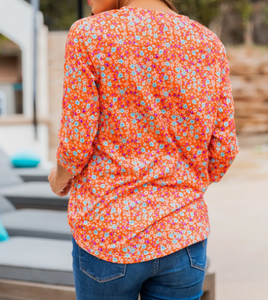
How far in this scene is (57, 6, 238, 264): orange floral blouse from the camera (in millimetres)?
902

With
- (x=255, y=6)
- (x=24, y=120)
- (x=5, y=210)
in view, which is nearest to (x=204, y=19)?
(x=255, y=6)

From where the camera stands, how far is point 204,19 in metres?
17.0

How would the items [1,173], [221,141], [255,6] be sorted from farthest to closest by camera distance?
[255,6]
[1,173]
[221,141]

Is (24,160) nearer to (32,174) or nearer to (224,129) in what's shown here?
(32,174)

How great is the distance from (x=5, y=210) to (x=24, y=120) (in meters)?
4.10

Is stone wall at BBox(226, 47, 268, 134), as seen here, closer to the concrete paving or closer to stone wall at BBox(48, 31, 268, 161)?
stone wall at BBox(48, 31, 268, 161)

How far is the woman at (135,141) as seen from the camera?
904mm

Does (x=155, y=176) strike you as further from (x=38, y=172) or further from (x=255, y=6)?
(x=255, y=6)

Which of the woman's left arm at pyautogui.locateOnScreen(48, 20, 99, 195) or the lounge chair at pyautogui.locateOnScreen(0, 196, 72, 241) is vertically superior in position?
the woman's left arm at pyautogui.locateOnScreen(48, 20, 99, 195)

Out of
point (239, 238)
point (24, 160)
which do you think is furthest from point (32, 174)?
point (239, 238)

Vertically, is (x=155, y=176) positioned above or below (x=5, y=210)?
above

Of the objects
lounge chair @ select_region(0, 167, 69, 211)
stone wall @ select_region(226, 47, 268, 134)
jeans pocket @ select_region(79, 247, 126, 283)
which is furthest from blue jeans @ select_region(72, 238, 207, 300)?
stone wall @ select_region(226, 47, 268, 134)

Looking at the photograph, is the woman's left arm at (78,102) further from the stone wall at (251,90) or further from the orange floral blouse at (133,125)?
the stone wall at (251,90)

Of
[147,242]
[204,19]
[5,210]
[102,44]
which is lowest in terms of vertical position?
[5,210]
